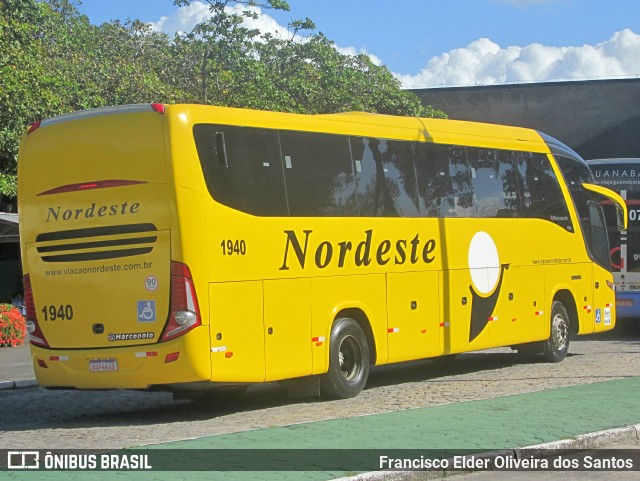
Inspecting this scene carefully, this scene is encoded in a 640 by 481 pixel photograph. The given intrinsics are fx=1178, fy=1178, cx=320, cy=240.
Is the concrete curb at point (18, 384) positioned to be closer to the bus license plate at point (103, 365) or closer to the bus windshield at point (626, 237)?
the bus license plate at point (103, 365)

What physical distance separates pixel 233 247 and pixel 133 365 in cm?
178

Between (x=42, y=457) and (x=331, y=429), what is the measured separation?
9.13ft

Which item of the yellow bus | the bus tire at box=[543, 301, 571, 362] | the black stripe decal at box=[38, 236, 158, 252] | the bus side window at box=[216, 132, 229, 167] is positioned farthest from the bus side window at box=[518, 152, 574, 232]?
the black stripe decal at box=[38, 236, 158, 252]

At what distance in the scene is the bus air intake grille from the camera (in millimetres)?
13391

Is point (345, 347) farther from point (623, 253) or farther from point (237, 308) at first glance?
point (623, 253)

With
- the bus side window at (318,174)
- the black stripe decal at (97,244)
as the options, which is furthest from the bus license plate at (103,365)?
the bus side window at (318,174)

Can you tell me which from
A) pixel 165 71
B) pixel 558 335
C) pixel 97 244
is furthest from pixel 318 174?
pixel 165 71

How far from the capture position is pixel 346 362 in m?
15.7

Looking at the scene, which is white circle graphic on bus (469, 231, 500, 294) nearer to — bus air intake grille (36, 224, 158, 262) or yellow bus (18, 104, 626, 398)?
yellow bus (18, 104, 626, 398)

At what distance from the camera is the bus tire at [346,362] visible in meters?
15.2

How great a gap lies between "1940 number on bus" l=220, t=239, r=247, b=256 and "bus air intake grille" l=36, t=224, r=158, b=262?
82 cm

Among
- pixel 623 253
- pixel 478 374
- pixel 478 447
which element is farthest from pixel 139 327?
pixel 623 253

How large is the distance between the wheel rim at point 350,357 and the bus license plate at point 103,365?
3.37 m

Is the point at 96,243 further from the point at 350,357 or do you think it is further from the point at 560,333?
the point at 560,333
